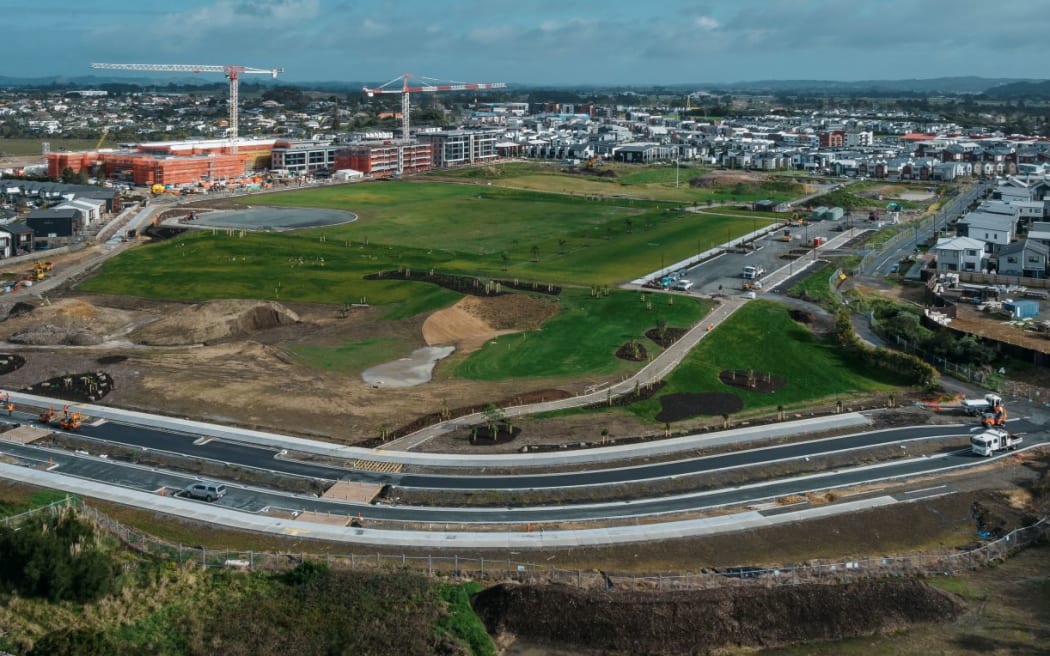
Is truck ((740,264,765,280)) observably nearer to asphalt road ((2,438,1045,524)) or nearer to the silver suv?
asphalt road ((2,438,1045,524))

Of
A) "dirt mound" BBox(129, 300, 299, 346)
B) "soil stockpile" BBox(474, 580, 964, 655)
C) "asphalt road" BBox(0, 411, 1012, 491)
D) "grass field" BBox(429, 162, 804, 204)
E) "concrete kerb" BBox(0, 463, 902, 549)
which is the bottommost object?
"soil stockpile" BBox(474, 580, 964, 655)

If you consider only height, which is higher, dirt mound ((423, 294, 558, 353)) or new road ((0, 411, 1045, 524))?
dirt mound ((423, 294, 558, 353))

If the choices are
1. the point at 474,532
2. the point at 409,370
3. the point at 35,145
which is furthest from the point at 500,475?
the point at 35,145

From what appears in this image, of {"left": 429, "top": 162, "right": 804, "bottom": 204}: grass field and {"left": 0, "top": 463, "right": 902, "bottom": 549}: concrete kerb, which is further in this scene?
{"left": 429, "top": 162, "right": 804, "bottom": 204}: grass field

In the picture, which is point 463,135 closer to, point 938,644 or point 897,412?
point 897,412

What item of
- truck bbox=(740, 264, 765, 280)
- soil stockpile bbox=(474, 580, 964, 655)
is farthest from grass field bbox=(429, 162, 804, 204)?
soil stockpile bbox=(474, 580, 964, 655)

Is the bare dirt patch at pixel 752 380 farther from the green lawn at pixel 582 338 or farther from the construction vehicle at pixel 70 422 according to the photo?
the construction vehicle at pixel 70 422

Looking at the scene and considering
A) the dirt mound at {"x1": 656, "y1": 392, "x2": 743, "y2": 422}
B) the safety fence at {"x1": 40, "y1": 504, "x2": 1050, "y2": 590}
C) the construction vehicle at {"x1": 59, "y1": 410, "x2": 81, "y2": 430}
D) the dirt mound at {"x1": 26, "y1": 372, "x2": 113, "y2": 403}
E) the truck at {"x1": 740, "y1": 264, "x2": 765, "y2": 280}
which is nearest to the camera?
the safety fence at {"x1": 40, "y1": 504, "x2": 1050, "y2": 590}

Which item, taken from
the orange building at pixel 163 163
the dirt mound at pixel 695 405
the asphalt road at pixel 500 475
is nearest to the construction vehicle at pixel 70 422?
the asphalt road at pixel 500 475
